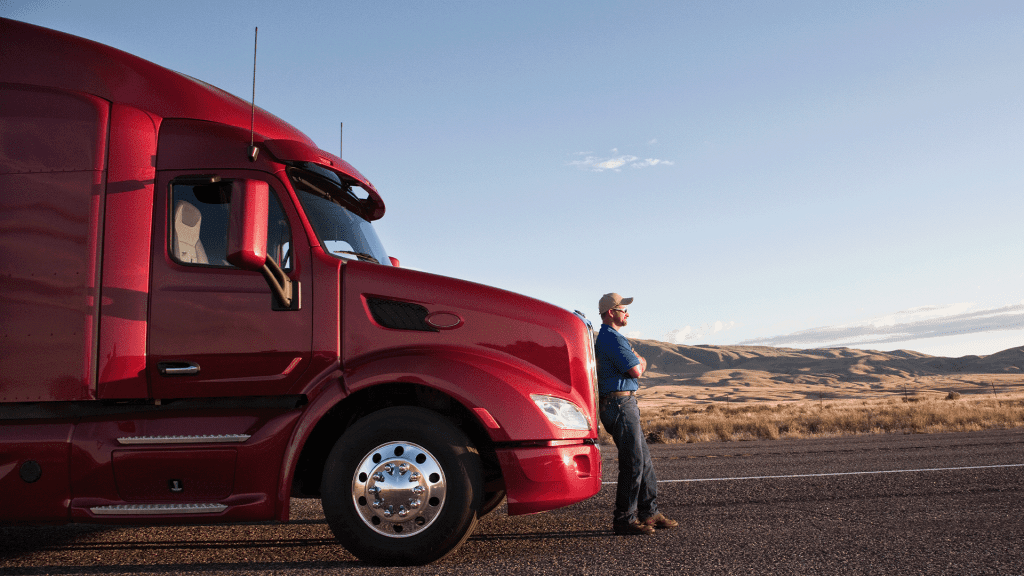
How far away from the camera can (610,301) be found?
526 centimetres

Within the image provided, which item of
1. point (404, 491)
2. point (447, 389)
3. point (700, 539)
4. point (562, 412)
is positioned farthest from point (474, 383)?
point (700, 539)

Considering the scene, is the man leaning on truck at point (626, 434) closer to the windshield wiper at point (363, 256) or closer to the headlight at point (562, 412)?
the headlight at point (562, 412)

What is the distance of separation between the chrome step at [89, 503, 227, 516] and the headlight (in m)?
2.01

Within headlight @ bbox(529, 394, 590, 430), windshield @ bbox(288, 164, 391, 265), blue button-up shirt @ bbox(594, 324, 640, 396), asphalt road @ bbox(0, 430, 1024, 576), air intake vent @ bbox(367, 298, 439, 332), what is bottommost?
asphalt road @ bbox(0, 430, 1024, 576)

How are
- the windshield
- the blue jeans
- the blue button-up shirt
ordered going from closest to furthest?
the windshield
the blue jeans
the blue button-up shirt

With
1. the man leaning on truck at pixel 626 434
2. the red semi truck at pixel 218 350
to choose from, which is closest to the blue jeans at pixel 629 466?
the man leaning on truck at pixel 626 434

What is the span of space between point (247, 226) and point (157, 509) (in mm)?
1797

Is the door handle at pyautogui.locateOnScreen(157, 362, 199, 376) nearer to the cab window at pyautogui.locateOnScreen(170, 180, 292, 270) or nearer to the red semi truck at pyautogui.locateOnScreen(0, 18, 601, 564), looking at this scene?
the red semi truck at pyautogui.locateOnScreen(0, 18, 601, 564)

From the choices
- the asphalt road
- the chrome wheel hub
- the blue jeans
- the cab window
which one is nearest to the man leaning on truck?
the blue jeans

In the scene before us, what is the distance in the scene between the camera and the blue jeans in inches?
185

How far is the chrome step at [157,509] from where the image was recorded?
12.7ft

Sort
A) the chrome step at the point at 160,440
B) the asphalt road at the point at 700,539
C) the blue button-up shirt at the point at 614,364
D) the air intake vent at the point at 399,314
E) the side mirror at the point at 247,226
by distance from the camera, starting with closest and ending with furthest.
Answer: the side mirror at the point at 247,226 → the asphalt road at the point at 700,539 → the chrome step at the point at 160,440 → the air intake vent at the point at 399,314 → the blue button-up shirt at the point at 614,364

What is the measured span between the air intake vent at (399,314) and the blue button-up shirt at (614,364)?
1.50 meters

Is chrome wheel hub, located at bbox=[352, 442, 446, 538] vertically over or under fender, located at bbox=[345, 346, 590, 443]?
under
